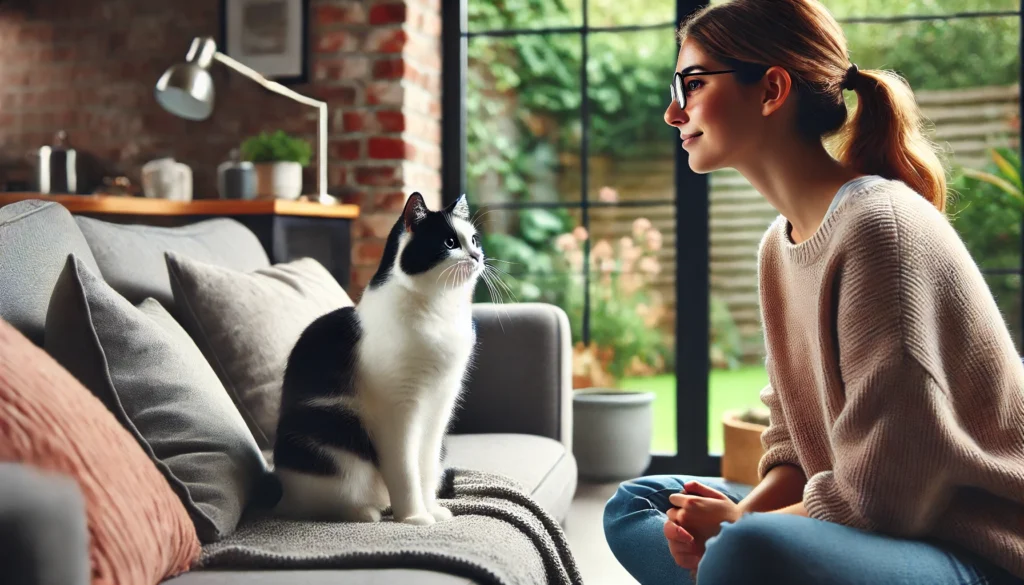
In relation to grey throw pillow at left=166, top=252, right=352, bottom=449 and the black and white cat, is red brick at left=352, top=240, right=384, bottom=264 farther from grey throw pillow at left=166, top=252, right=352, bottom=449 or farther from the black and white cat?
the black and white cat

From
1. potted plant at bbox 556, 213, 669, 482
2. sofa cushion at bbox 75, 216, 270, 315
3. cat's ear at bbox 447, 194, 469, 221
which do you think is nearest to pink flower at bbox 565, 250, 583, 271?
potted plant at bbox 556, 213, 669, 482

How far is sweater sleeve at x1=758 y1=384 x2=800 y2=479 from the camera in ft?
4.49

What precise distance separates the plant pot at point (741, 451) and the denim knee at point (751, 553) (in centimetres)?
169

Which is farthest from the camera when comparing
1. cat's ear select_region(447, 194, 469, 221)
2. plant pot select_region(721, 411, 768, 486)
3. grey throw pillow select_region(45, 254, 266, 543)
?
plant pot select_region(721, 411, 768, 486)

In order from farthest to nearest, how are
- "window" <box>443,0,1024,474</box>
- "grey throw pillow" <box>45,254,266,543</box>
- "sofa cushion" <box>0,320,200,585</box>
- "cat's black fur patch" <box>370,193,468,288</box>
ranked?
"window" <box>443,0,1024,474</box>, "cat's black fur patch" <box>370,193,468,288</box>, "grey throw pillow" <box>45,254,266,543</box>, "sofa cushion" <box>0,320,200,585</box>

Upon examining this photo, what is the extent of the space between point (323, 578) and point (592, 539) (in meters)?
1.59

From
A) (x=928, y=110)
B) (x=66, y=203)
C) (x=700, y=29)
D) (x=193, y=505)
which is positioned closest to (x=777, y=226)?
(x=700, y=29)

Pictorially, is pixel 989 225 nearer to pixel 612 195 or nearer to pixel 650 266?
pixel 650 266

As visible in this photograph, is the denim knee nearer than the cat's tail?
Yes

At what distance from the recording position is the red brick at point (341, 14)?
9.82 feet

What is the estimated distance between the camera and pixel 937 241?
3.45ft

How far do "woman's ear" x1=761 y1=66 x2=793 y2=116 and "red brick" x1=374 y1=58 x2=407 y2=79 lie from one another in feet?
6.25

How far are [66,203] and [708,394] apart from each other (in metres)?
2.07

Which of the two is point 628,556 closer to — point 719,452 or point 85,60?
point 719,452
